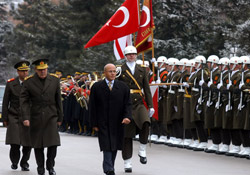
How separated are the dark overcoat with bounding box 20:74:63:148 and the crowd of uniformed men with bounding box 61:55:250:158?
2.94m

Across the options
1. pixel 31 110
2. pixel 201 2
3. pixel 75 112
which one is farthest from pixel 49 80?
pixel 201 2

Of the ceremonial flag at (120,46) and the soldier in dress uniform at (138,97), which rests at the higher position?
the ceremonial flag at (120,46)

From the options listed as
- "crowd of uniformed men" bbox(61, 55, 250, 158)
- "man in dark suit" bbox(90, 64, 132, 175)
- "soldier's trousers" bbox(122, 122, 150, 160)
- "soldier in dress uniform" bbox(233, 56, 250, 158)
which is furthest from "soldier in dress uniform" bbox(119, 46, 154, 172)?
"soldier in dress uniform" bbox(233, 56, 250, 158)

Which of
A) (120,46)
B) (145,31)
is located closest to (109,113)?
(145,31)

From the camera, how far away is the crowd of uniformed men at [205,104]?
16.2m

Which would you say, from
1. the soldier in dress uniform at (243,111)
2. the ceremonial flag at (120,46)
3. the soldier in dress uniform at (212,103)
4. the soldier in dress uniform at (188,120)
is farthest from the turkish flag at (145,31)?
the soldier in dress uniform at (243,111)

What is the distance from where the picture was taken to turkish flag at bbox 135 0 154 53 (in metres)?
16.8

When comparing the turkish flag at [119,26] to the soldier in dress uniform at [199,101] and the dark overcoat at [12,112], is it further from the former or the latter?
the dark overcoat at [12,112]

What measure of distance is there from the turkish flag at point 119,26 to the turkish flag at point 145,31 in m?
0.21

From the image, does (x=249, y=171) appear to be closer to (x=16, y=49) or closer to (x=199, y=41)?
(x=199, y=41)

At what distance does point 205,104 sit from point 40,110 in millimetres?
6309

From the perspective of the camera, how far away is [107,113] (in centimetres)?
1200

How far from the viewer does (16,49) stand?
202 ft

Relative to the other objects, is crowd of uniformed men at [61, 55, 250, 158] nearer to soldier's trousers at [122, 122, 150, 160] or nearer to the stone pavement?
the stone pavement
